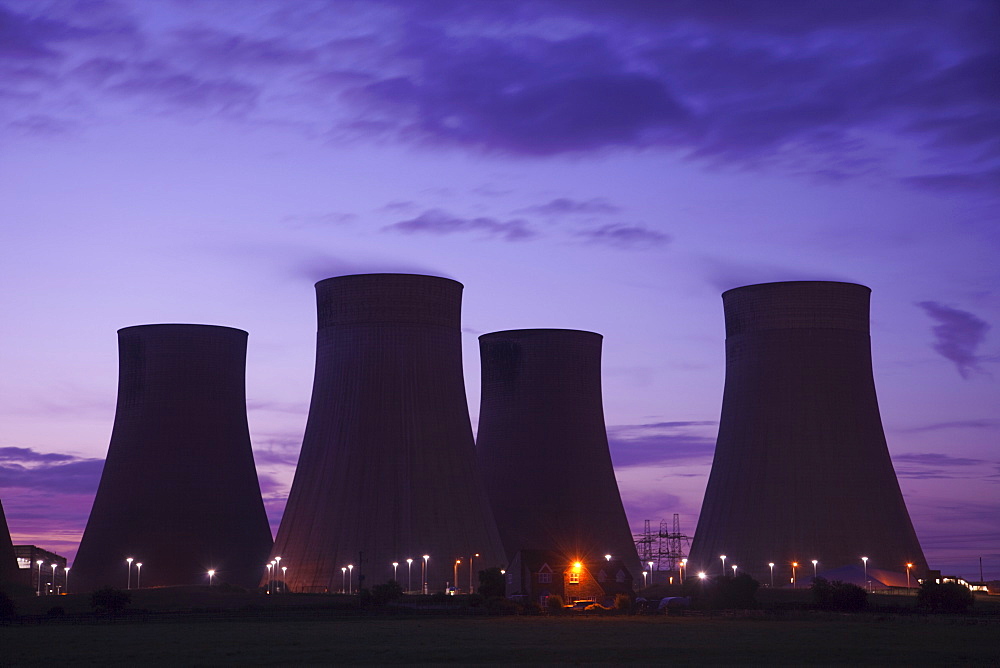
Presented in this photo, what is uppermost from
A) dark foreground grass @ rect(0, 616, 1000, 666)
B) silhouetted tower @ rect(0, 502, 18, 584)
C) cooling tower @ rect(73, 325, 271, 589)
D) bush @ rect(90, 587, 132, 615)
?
cooling tower @ rect(73, 325, 271, 589)

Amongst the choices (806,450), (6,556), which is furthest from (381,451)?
(806,450)

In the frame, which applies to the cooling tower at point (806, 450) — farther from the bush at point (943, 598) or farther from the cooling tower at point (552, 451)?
the bush at point (943, 598)

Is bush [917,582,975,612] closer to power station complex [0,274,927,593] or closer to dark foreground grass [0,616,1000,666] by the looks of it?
dark foreground grass [0,616,1000,666]

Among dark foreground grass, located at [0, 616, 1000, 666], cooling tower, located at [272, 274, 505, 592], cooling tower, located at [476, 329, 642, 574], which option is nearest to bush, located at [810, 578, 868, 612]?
dark foreground grass, located at [0, 616, 1000, 666]

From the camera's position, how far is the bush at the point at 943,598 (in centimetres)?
4709

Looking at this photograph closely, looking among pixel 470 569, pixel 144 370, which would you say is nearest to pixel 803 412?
pixel 470 569

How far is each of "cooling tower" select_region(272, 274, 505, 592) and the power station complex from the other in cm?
8

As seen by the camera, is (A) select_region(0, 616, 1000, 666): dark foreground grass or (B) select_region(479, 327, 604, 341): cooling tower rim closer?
(A) select_region(0, 616, 1000, 666): dark foreground grass

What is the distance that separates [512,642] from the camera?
3369 cm

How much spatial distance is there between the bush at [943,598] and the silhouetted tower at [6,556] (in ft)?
112

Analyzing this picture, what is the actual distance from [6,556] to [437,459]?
1751 cm

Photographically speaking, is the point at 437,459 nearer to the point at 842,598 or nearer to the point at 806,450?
the point at 806,450

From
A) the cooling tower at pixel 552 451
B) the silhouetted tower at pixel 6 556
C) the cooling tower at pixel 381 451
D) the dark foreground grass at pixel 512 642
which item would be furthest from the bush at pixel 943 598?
the silhouetted tower at pixel 6 556

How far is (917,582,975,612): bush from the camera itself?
47.1 meters
